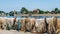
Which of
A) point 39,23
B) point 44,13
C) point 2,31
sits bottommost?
point 2,31

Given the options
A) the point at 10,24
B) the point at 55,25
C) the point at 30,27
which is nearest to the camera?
the point at 55,25

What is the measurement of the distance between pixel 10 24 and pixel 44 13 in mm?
815

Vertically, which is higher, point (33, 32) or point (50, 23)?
point (50, 23)

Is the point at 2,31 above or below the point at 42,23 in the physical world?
below

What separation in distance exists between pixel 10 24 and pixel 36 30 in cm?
62

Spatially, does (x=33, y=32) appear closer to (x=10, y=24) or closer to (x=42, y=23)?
(x=42, y=23)

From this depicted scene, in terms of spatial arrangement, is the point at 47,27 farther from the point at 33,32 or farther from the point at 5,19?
the point at 5,19

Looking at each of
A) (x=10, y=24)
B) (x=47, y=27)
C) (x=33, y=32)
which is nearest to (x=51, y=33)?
(x=47, y=27)

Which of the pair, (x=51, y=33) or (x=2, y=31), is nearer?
(x=51, y=33)

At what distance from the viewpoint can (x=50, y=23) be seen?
9.37ft

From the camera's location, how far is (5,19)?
3338mm

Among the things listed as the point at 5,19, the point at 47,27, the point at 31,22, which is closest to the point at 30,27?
the point at 31,22

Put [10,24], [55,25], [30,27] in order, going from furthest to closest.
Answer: [10,24]
[30,27]
[55,25]

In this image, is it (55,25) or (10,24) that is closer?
(55,25)
